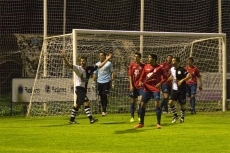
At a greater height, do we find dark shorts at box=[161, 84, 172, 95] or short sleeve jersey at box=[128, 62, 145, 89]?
short sleeve jersey at box=[128, 62, 145, 89]

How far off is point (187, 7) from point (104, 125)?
1761cm

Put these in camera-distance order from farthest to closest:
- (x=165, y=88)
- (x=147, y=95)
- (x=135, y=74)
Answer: (x=165, y=88), (x=135, y=74), (x=147, y=95)

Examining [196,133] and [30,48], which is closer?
[196,133]

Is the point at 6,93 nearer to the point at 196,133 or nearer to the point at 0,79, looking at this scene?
the point at 0,79

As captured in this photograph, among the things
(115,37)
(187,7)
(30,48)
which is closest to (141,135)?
(115,37)

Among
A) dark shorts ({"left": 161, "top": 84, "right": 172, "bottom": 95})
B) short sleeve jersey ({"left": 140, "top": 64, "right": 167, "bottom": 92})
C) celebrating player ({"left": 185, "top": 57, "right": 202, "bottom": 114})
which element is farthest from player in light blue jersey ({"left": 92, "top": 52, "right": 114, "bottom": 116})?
short sleeve jersey ({"left": 140, "top": 64, "right": 167, "bottom": 92})

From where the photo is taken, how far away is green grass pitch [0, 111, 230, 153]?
13616mm

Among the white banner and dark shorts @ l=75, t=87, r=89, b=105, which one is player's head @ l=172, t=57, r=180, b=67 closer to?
dark shorts @ l=75, t=87, r=89, b=105

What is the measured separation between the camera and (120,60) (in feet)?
91.4

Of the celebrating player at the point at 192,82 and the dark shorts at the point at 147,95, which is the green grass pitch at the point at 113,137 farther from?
the celebrating player at the point at 192,82

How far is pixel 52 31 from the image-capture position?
34594mm

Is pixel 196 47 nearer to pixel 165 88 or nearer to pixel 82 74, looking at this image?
pixel 165 88

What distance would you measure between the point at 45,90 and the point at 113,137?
9589 mm

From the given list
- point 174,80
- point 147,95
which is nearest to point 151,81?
point 147,95
